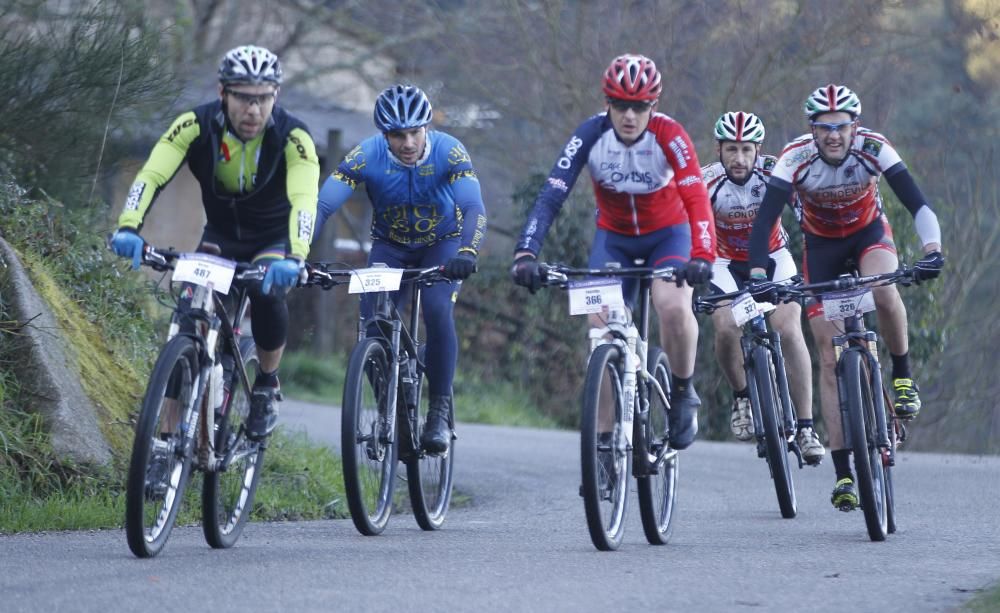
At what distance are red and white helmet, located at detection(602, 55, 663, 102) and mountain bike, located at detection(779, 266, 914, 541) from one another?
1406 mm

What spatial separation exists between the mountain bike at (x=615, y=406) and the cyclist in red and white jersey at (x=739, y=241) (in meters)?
2.44

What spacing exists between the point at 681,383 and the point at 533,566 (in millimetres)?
1930

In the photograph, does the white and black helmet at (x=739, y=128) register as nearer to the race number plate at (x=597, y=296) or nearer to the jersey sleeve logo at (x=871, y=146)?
the jersey sleeve logo at (x=871, y=146)

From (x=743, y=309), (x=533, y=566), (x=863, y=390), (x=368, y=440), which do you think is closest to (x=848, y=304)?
(x=863, y=390)

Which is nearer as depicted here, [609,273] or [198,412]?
[198,412]

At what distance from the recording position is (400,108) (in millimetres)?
8641

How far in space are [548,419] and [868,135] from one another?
13.4 m

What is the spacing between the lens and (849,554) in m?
7.85

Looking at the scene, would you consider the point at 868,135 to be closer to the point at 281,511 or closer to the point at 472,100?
the point at 281,511

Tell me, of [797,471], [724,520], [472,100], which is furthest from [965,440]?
[724,520]

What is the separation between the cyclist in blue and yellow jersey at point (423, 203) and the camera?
8711mm

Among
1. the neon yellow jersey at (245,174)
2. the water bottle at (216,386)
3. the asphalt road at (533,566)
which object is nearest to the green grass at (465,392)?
the asphalt road at (533,566)

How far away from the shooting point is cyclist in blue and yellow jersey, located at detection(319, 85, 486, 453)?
28.6ft

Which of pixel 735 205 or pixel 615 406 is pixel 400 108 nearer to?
pixel 615 406
